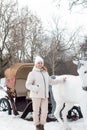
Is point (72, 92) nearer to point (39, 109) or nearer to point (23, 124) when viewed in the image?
point (39, 109)

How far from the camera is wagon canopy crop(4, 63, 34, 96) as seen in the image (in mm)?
10742

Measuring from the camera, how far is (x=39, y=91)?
789 cm

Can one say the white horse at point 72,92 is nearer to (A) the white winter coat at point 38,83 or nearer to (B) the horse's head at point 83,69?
(B) the horse's head at point 83,69

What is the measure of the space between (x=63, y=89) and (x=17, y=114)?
97.1 inches

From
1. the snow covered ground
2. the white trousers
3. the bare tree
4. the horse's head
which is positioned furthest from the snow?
the bare tree

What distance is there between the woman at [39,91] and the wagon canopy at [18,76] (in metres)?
2.75

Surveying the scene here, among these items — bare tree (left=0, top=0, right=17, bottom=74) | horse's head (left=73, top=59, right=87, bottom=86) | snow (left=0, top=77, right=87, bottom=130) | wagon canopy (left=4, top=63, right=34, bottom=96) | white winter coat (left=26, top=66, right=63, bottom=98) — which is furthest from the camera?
bare tree (left=0, top=0, right=17, bottom=74)

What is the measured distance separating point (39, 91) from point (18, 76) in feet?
10.7

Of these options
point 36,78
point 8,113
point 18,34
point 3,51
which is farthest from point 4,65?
point 36,78

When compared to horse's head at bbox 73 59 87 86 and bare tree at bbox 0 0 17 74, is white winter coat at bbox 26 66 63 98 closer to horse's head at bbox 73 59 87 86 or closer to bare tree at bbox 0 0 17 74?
horse's head at bbox 73 59 87 86

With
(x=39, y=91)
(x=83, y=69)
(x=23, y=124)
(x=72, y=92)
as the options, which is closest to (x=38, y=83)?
(x=39, y=91)

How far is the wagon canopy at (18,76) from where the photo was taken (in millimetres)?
10742

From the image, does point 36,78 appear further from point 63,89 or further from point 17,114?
point 17,114

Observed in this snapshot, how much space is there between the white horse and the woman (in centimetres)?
56
